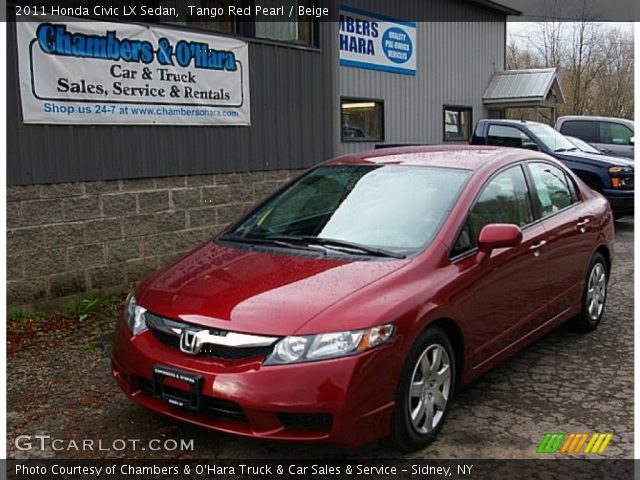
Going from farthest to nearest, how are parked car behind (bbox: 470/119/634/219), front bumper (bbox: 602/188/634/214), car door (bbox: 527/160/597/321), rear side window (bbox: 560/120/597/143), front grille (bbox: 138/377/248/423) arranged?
rear side window (bbox: 560/120/597/143)
parked car behind (bbox: 470/119/634/219)
front bumper (bbox: 602/188/634/214)
car door (bbox: 527/160/597/321)
front grille (bbox: 138/377/248/423)

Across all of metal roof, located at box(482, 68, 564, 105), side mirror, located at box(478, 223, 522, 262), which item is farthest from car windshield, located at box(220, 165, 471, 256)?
metal roof, located at box(482, 68, 564, 105)

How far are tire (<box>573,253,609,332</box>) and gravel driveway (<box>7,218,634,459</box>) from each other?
12cm

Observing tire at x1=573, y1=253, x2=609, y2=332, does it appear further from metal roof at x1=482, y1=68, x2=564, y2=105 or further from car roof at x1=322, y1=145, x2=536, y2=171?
metal roof at x1=482, y1=68, x2=564, y2=105

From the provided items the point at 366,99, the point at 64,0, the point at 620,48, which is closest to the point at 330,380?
the point at 64,0

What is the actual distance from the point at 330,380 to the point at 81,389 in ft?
7.35

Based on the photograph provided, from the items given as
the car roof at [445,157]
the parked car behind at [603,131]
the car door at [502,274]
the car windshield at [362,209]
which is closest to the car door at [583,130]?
the parked car behind at [603,131]

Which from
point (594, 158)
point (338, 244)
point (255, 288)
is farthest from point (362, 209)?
point (594, 158)

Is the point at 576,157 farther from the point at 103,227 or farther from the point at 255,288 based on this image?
the point at 255,288

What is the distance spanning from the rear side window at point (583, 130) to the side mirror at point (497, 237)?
41.5 ft

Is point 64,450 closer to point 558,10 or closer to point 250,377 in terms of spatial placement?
point 250,377

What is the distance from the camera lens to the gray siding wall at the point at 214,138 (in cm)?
602

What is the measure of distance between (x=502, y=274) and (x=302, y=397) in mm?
1766

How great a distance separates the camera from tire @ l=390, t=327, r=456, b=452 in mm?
3414

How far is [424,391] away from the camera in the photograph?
3.59 meters
